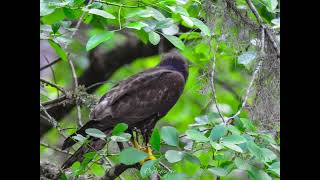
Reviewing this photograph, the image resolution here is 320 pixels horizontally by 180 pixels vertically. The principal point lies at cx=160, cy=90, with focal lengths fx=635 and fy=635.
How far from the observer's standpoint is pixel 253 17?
265 cm

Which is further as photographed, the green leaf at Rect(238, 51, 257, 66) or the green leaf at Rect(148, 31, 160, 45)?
the green leaf at Rect(238, 51, 257, 66)

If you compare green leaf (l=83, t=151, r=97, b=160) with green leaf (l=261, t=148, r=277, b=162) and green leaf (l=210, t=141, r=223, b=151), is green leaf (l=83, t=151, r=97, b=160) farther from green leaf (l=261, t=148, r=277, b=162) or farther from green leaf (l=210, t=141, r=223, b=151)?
green leaf (l=261, t=148, r=277, b=162)

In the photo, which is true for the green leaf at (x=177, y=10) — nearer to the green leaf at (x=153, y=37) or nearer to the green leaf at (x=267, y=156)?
the green leaf at (x=153, y=37)

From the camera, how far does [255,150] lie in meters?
2.09

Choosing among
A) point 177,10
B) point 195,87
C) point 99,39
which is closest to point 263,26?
point 195,87

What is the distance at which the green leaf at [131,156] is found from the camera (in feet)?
6.70

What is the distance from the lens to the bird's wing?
2697mm

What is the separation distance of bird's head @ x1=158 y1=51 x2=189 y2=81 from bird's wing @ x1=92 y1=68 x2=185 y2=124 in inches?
3.1

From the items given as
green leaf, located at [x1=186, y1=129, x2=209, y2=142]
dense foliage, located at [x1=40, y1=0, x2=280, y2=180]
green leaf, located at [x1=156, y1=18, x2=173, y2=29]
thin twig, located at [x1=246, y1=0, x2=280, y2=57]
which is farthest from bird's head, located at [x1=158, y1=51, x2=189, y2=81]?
green leaf, located at [x1=186, y1=129, x2=209, y2=142]

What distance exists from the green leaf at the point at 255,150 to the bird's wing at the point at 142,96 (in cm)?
72

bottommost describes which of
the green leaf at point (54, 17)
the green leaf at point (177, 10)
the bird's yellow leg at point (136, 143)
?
the bird's yellow leg at point (136, 143)

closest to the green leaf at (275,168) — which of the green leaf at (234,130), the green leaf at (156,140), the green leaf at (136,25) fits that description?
the green leaf at (234,130)
